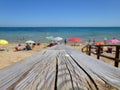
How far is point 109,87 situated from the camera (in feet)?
3.32

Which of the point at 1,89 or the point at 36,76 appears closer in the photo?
the point at 1,89

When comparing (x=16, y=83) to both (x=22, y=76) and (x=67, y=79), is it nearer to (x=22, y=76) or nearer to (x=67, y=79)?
(x=22, y=76)

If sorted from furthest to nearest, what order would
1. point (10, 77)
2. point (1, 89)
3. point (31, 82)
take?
point (10, 77) < point (31, 82) < point (1, 89)

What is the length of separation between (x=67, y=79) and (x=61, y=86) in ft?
0.48

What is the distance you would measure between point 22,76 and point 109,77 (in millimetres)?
565

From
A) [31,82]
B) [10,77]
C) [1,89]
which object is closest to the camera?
[1,89]

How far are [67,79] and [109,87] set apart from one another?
252 millimetres

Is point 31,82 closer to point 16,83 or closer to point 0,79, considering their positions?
point 16,83

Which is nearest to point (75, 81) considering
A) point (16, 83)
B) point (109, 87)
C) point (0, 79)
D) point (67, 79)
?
point (67, 79)

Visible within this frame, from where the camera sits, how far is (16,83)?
1.07 m

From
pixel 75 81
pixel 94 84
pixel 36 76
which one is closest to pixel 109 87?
pixel 94 84

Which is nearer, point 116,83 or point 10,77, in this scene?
point 116,83

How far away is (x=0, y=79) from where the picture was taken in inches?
46.3

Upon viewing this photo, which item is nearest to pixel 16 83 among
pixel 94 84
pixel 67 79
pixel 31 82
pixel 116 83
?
pixel 31 82
